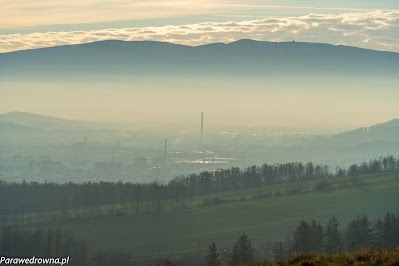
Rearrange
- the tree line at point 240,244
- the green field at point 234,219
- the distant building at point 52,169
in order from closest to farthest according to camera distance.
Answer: the tree line at point 240,244
the green field at point 234,219
the distant building at point 52,169

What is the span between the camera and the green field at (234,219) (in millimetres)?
70188

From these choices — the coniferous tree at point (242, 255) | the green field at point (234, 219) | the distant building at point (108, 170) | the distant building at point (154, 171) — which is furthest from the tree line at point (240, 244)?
the distant building at point (108, 170)

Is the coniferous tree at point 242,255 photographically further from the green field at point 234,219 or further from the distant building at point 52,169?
the distant building at point 52,169

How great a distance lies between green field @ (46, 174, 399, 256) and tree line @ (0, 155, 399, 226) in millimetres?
4060

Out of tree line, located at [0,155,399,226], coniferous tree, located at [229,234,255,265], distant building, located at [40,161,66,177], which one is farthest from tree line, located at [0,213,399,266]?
distant building, located at [40,161,66,177]

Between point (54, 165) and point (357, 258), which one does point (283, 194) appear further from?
point (54, 165)

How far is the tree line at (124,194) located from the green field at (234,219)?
13.3 feet

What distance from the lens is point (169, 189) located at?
96.1 meters

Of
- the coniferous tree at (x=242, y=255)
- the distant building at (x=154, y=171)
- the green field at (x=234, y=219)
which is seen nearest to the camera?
the coniferous tree at (x=242, y=255)

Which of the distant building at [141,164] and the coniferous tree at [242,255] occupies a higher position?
the distant building at [141,164]

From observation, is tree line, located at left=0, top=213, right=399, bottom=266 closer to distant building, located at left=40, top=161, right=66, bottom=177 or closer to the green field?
the green field

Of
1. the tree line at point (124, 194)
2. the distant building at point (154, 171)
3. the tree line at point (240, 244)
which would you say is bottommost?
the tree line at point (240, 244)

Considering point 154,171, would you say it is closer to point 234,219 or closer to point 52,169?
point 52,169

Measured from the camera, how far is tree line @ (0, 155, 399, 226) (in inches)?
3462
